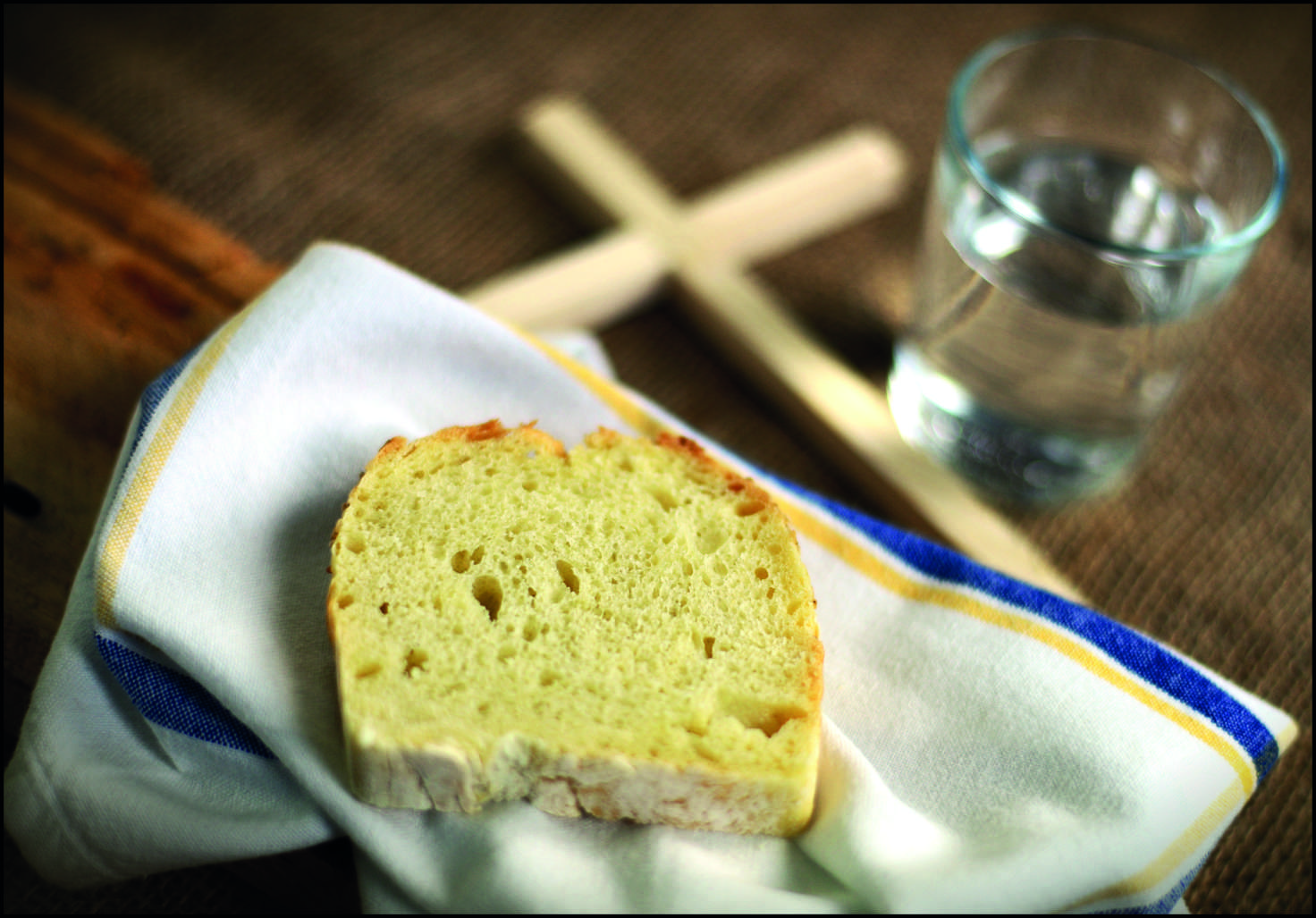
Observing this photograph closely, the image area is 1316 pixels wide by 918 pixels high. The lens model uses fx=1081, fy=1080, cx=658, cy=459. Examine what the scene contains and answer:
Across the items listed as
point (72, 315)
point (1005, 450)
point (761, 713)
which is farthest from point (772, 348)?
point (72, 315)

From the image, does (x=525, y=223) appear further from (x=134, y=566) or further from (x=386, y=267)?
(x=134, y=566)

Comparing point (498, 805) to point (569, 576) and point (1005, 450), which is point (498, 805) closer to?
point (569, 576)

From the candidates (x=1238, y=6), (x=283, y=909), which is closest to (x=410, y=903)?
(x=283, y=909)

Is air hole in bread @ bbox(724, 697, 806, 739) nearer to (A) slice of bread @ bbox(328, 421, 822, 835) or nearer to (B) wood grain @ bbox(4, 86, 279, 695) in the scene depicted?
(A) slice of bread @ bbox(328, 421, 822, 835)

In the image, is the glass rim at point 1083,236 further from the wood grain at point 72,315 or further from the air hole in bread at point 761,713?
the wood grain at point 72,315

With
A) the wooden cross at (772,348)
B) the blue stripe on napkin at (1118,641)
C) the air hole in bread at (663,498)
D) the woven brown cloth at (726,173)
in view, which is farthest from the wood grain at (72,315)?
the blue stripe on napkin at (1118,641)

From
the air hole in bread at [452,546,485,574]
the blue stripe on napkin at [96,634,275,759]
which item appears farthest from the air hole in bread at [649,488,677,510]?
the blue stripe on napkin at [96,634,275,759]

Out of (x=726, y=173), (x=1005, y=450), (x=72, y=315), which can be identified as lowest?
(x=1005, y=450)
